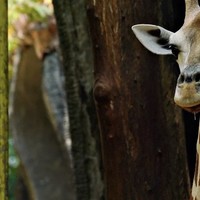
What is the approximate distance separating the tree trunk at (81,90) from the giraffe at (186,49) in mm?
1593

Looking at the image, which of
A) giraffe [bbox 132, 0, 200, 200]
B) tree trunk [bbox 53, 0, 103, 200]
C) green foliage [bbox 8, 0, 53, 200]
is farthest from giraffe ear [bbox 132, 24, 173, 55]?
green foliage [bbox 8, 0, 53, 200]

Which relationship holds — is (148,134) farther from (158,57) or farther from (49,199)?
(49,199)

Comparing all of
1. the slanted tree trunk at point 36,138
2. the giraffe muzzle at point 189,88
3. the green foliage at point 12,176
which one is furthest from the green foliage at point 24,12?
the giraffe muzzle at point 189,88

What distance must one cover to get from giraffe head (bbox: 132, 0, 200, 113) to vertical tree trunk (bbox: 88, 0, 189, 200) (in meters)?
0.30

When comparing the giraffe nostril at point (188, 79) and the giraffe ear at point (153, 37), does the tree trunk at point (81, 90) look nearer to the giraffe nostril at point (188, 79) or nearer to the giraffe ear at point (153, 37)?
the giraffe ear at point (153, 37)

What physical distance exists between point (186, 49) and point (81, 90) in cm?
209

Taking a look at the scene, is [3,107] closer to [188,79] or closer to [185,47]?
[185,47]

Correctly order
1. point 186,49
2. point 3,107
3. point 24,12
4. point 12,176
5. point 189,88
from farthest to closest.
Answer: point 12,176, point 24,12, point 3,107, point 186,49, point 189,88

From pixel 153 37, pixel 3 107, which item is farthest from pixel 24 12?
pixel 153 37

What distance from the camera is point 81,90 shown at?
596cm

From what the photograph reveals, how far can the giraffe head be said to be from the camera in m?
3.66

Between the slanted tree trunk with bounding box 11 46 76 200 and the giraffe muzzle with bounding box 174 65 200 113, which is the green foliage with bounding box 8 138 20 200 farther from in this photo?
the giraffe muzzle with bounding box 174 65 200 113

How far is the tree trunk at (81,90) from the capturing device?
232 inches

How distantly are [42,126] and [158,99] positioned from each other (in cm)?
613
